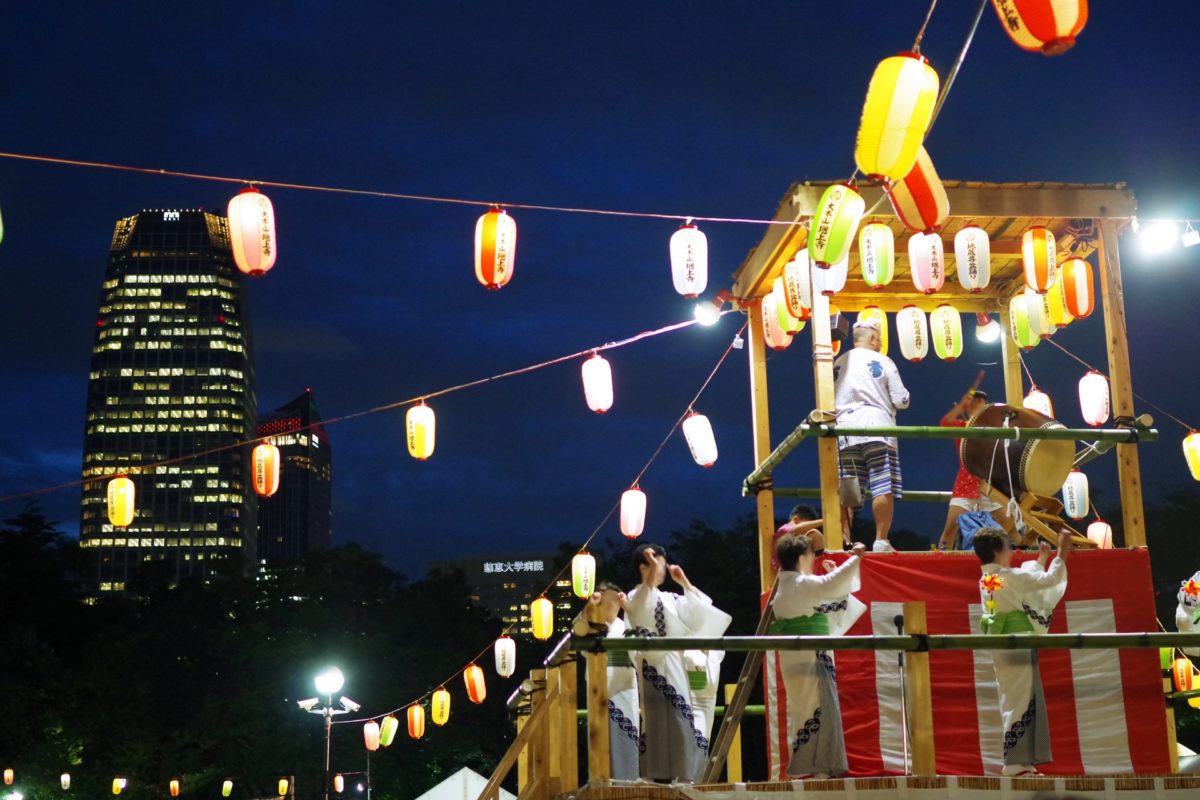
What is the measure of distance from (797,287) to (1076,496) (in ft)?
22.2

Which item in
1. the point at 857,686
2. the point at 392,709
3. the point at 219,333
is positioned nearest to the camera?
the point at 857,686

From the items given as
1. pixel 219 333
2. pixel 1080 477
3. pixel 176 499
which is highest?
pixel 219 333

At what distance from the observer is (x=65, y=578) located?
47312 millimetres

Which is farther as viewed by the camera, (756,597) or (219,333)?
(219,333)

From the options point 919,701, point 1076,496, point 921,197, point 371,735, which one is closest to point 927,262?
point 921,197

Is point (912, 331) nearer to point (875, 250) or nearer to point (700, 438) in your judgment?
point (875, 250)

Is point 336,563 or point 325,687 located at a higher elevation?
point 336,563

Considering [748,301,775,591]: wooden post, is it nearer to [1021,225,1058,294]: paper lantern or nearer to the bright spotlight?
[1021,225,1058,294]: paper lantern

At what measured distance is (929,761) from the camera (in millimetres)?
5879

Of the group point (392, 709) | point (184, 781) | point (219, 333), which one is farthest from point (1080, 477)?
point (219, 333)

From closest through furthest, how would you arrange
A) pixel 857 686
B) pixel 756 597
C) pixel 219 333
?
pixel 857 686 → pixel 756 597 → pixel 219 333

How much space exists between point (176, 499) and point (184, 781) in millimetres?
93139

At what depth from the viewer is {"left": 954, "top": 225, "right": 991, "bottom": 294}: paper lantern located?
1030 cm

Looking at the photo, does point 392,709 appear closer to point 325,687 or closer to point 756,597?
point 756,597
